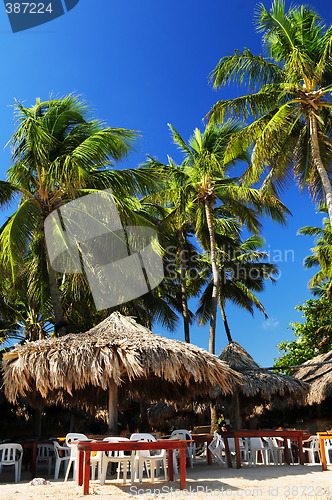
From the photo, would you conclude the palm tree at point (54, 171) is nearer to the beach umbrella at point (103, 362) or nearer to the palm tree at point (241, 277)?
the beach umbrella at point (103, 362)

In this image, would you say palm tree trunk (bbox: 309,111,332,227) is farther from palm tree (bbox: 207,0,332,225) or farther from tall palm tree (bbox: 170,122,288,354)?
tall palm tree (bbox: 170,122,288,354)

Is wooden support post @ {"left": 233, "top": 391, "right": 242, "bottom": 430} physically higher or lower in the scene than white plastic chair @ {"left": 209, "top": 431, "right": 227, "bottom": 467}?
higher

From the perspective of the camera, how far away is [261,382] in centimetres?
1028

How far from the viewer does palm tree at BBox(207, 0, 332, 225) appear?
1075 centimetres

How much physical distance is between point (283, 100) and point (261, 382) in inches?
283

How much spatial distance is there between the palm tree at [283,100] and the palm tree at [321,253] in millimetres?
10320

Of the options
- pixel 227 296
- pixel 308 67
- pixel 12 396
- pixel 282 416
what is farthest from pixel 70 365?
pixel 227 296

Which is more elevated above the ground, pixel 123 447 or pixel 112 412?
pixel 112 412

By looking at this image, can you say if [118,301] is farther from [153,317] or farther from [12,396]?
[12,396]

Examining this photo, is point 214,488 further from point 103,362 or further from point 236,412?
point 236,412

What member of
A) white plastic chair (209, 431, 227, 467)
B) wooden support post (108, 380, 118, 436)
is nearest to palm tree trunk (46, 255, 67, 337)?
wooden support post (108, 380, 118, 436)

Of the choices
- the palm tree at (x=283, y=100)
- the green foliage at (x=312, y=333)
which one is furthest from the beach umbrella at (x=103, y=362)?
the green foliage at (x=312, y=333)

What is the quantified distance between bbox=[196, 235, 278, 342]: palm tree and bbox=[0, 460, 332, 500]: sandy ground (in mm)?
12980

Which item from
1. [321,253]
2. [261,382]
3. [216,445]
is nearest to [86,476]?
[216,445]
